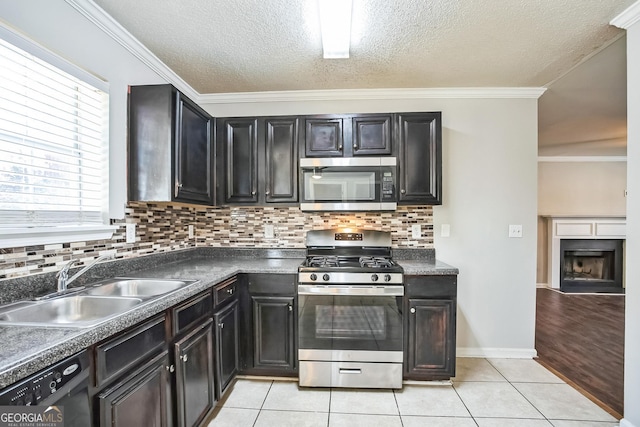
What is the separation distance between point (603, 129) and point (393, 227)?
11.5 ft

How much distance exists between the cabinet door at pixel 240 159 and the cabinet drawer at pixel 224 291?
2.52 feet

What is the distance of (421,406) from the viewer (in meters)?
1.97

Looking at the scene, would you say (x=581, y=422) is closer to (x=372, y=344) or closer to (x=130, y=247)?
(x=372, y=344)

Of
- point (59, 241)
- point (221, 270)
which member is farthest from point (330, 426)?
point (59, 241)

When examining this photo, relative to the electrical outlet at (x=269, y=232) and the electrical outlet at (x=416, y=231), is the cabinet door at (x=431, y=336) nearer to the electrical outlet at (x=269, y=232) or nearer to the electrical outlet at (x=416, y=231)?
the electrical outlet at (x=416, y=231)

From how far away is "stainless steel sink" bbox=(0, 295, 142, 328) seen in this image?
124cm

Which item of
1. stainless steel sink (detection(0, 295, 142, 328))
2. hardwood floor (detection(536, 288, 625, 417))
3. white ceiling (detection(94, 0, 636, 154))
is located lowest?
hardwood floor (detection(536, 288, 625, 417))

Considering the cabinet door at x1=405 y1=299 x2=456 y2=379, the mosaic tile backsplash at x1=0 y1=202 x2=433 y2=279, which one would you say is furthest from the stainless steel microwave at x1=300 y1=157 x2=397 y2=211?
the cabinet door at x1=405 y1=299 x2=456 y2=379

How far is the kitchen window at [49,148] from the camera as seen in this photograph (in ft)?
4.25

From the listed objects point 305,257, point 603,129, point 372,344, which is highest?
point 603,129

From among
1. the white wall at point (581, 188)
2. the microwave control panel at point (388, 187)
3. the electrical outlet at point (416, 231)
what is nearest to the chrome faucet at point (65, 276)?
the microwave control panel at point (388, 187)

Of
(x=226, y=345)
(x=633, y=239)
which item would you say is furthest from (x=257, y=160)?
(x=633, y=239)

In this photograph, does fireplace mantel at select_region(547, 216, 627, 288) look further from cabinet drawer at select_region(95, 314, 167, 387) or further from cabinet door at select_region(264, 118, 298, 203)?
cabinet drawer at select_region(95, 314, 167, 387)

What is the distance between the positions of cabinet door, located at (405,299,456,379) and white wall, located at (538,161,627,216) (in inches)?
173
